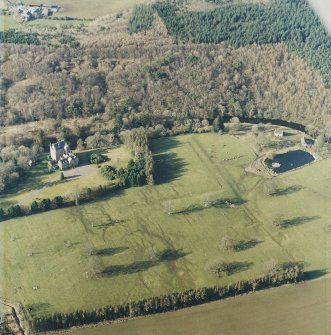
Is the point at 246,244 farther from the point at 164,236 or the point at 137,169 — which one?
the point at 137,169

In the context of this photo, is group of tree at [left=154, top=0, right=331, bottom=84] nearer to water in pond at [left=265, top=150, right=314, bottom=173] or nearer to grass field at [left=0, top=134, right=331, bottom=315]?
water in pond at [left=265, top=150, right=314, bottom=173]

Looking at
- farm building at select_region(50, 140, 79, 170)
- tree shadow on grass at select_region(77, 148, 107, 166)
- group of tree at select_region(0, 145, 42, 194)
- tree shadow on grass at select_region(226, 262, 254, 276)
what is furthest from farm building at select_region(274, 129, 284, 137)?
group of tree at select_region(0, 145, 42, 194)

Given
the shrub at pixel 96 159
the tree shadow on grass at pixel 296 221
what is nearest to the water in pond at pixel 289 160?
the tree shadow on grass at pixel 296 221

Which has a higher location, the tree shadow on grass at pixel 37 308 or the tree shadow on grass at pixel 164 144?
the tree shadow on grass at pixel 164 144

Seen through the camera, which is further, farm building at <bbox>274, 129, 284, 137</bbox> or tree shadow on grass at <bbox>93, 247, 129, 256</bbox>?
farm building at <bbox>274, 129, 284, 137</bbox>

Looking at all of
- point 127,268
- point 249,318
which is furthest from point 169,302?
point 249,318

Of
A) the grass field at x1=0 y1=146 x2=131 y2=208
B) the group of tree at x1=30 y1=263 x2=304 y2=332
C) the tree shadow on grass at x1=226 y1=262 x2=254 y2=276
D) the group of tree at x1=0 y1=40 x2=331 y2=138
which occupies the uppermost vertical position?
the group of tree at x1=0 y1=40 x2=331 y2=138

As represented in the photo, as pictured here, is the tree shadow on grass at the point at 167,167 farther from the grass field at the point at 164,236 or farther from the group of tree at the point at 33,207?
the group of tree at the point at 33,207
